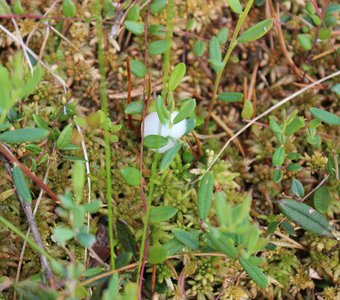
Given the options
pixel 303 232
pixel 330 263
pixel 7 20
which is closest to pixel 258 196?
pixel 303 232

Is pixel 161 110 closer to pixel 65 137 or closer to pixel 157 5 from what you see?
pixel 65 137

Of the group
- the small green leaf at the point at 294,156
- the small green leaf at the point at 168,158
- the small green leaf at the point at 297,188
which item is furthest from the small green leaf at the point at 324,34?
the small green leaf at the point at 168,158

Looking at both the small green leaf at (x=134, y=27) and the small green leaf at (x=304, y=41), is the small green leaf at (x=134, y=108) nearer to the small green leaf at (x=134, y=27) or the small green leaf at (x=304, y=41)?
the small green leaf at (x=134, y=27)

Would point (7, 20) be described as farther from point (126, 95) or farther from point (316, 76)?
point (316, 76)

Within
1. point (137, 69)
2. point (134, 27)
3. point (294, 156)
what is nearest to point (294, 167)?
point (294, 156)

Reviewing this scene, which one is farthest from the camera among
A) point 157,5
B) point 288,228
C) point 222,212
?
point 157,5

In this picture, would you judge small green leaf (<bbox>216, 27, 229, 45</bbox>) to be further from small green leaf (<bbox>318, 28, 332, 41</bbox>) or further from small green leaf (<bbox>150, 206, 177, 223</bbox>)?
small green leaf (<bbox>150, 206, 177, 223</bbox>)
